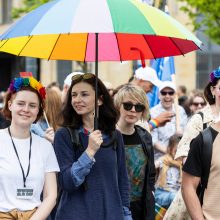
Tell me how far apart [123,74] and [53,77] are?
165 inches

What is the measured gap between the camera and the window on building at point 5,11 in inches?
1546

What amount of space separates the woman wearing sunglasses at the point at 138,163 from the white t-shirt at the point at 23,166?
4.49 ft

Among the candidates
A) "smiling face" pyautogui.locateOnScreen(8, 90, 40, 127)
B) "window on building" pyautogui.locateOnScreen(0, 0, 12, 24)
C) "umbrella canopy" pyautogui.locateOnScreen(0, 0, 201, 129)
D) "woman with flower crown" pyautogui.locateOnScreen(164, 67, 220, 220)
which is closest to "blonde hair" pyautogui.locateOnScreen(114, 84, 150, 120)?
"umbrella canopy" pyautogui.locateOnScreen(0, 0, 201, 129)

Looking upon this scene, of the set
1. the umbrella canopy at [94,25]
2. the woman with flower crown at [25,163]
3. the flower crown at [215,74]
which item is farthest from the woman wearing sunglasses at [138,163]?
the woman with flower crown at [25,163]

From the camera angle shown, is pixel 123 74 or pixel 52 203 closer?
pixel 52 203

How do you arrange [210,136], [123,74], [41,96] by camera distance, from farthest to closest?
[123,74]
[41,96]
[210,136]

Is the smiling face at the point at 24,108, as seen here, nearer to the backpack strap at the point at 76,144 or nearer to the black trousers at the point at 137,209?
the backpack strap at the point at 76,144

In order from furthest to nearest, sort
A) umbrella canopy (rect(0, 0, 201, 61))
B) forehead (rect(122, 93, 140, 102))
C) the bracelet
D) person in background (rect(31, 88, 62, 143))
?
1. the bracelet
2. person in background (rect(31, 88, 62, 143))
3. forehead (rect(122, 93, 140, 102))
4. umbrella canopy (rect(0, 0, 201, 61))

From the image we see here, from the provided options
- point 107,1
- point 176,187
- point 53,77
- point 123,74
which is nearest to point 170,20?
point 107,1

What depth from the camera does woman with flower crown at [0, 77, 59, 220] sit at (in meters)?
5.49

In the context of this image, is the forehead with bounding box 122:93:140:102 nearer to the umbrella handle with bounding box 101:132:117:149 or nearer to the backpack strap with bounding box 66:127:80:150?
the umbrella handle with bounding box 101:132:117:149

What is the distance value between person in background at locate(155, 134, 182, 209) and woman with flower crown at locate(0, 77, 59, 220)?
332 centimetres

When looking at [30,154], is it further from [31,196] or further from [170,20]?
[170,20]

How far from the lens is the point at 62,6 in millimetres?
5695
